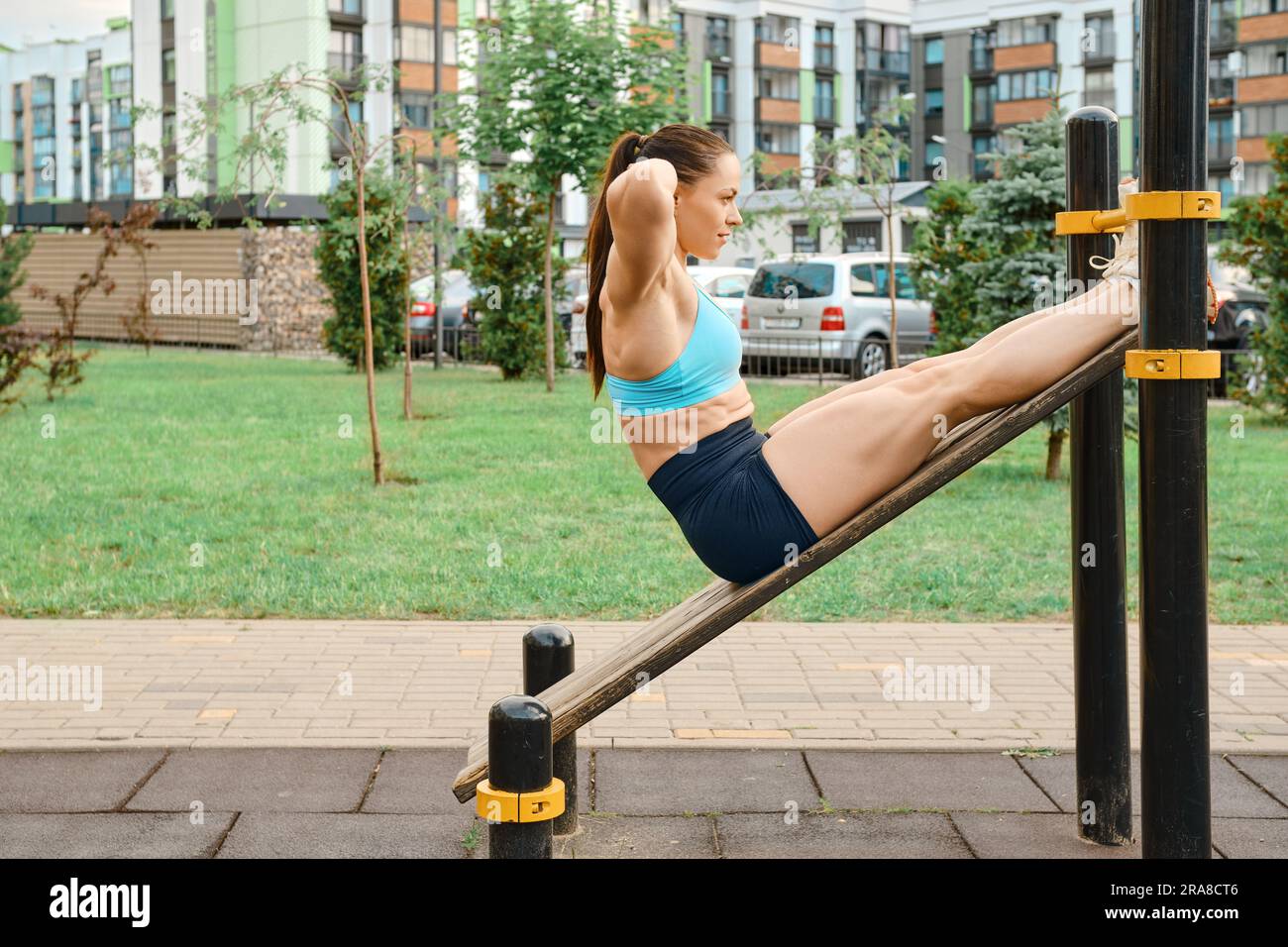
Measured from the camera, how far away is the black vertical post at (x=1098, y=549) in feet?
13.9

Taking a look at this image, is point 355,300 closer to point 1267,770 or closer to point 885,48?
point 1267,770

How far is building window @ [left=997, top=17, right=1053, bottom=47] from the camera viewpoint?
68.4m

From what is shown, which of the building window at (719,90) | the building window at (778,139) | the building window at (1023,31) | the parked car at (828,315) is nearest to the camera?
the parked car at (828,315)

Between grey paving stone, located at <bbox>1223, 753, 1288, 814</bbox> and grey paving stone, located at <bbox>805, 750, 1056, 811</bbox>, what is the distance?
67cm

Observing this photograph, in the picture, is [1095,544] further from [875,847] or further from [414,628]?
[414,628]

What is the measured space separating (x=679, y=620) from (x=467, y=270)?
1827 cm

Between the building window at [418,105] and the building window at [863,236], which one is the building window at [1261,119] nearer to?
the building window at [863,236]

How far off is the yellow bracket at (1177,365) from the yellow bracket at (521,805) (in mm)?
1427

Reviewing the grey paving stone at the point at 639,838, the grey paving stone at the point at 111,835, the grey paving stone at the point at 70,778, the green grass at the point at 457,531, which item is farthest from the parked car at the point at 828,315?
the grey paving stone at the point at 111,835

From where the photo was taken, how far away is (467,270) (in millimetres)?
21750

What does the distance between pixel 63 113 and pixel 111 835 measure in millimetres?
92100

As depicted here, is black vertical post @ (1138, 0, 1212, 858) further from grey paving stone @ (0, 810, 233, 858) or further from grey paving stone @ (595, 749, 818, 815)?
grey paving stone @ (0, 810, 233, 858)
